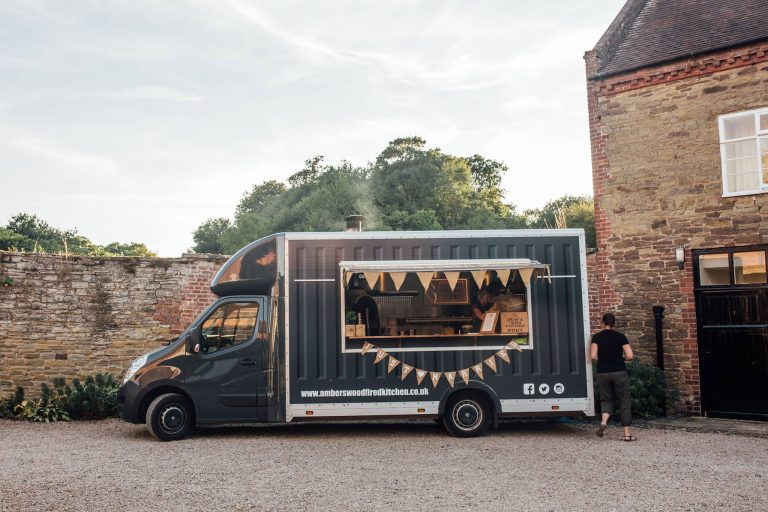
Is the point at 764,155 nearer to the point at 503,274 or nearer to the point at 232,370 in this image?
the point at 503,274

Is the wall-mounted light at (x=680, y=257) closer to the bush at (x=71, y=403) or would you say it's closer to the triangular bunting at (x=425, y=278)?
the triangular bunting at (x=425, y=278)

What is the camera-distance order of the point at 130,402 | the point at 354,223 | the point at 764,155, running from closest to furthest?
the point at 130,402
the point at 354,223
the point at 764,155

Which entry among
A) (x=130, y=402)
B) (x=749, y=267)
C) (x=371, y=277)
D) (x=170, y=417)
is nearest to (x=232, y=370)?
(x=170, y=417)

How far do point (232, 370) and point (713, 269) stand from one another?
8.22 m

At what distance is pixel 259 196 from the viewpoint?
55781 mm

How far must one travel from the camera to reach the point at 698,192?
11.9 m

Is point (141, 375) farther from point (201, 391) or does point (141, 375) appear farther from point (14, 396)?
point (14, 396)

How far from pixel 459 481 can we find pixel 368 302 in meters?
3.20

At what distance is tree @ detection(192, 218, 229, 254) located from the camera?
180 ft

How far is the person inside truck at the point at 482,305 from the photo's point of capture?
944 cm

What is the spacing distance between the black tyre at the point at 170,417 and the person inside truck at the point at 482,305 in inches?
164

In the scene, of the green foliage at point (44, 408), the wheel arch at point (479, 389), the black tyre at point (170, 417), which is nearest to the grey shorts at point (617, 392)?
the wheel arch at point (479, 389)

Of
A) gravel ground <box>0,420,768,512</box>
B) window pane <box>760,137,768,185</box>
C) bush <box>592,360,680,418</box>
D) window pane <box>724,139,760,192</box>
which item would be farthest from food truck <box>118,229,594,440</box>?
window pane <box>760,137,768,185</box>

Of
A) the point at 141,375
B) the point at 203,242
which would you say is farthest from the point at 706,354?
the point at 203,242
